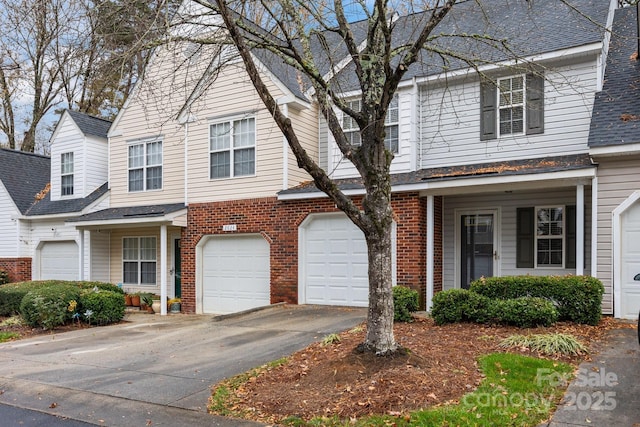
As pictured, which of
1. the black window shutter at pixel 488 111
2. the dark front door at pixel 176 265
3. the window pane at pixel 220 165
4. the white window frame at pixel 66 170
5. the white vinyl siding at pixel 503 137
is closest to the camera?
the white vinyl siding at pixel 503 137

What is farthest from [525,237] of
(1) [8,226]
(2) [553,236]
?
(1) [8,226]

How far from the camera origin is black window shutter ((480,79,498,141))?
39.3ft

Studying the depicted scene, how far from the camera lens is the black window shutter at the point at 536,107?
37.3ft

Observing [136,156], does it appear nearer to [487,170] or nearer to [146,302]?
[146,302]

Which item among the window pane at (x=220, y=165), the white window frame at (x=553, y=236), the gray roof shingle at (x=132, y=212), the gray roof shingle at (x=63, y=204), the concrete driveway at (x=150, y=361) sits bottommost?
the concrete driveway at (x=150, y=361)

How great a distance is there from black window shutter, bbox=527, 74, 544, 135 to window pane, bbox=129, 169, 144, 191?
461 inches

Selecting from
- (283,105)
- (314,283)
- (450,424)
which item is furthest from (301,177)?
(450,424)

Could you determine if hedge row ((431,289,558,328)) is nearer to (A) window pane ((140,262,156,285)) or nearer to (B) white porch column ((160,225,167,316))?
(B) white porch column ((160,225,167,316))

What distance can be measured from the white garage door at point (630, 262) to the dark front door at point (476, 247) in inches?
125

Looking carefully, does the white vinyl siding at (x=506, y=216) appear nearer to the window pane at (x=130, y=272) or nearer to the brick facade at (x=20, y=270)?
the window pane at (x=130, y=272)

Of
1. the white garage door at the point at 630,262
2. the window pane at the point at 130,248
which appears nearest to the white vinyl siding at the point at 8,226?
the window pane at the point at 130,248

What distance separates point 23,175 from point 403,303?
18.1 meters

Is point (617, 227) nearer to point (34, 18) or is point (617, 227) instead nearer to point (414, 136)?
point (414, 136)

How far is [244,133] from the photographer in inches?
555
